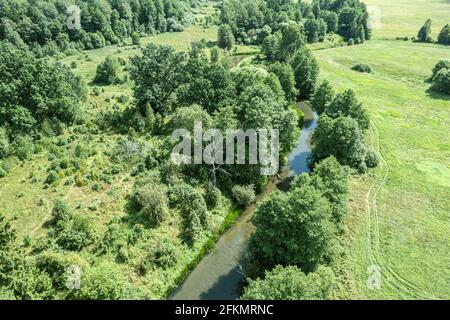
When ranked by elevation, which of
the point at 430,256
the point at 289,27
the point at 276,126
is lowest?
the point at 430,256

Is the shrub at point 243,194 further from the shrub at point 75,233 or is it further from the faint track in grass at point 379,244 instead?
the shrub at point 75,233

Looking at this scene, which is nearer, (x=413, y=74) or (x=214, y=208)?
(x=214, y=208)

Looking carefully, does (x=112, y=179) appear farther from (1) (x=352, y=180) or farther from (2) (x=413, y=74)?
(2) (x=413, y=74)

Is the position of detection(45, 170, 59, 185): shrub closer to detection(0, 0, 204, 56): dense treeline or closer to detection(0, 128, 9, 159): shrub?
detection(0, 128, 9, 159): shrub

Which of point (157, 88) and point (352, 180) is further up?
Result: point (157, 88)

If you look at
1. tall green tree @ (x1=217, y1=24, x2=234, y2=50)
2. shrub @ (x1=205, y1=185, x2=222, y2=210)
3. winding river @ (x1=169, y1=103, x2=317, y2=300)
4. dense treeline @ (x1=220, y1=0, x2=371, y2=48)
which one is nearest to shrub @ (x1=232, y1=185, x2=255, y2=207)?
winding river @ (x1=169, y1=103, x2=317, y2=300)

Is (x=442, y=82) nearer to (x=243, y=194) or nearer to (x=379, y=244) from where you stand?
(x=379, y=244)
